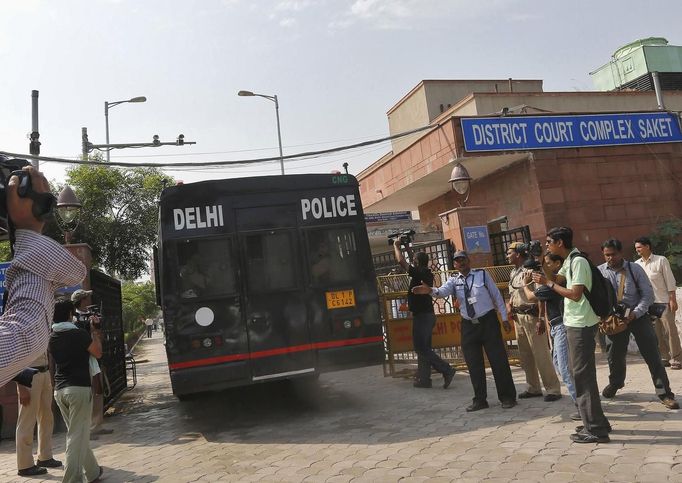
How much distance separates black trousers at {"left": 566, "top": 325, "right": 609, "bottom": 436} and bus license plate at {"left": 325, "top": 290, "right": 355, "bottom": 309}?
2.87 meters

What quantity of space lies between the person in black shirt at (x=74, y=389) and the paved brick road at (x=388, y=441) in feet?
1.62

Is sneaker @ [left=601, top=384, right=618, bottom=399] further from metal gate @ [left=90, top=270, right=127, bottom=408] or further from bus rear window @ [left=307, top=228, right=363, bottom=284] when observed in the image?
metal gate @ [left=90, top=270, right=127, bottom=408]

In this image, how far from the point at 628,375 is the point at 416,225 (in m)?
14.2

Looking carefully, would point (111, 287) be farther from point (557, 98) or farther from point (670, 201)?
point (557, 98)

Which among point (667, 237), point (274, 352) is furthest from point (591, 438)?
point (667, 237)

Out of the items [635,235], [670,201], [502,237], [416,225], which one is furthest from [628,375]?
[416,225]

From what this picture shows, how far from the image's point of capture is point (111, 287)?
10.1m

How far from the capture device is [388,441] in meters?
5.32

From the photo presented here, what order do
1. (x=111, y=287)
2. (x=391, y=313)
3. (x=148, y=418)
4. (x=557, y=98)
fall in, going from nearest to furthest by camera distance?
(x=148, y=418) < (x=391, y=313) < (x=111, y=287) < (x=557, y=98)

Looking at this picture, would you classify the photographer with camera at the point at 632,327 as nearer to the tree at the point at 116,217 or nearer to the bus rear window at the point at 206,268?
the bus rear window at the point at 206,268

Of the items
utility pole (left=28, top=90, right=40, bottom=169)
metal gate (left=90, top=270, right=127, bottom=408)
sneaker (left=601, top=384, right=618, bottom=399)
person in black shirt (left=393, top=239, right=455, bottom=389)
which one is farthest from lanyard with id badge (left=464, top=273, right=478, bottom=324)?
utility pole (left=28, top=90, right=40, bottom=169)

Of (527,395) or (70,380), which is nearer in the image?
(70,380)

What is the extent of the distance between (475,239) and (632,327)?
5.27 m

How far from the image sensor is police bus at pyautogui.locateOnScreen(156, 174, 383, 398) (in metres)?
6.30
